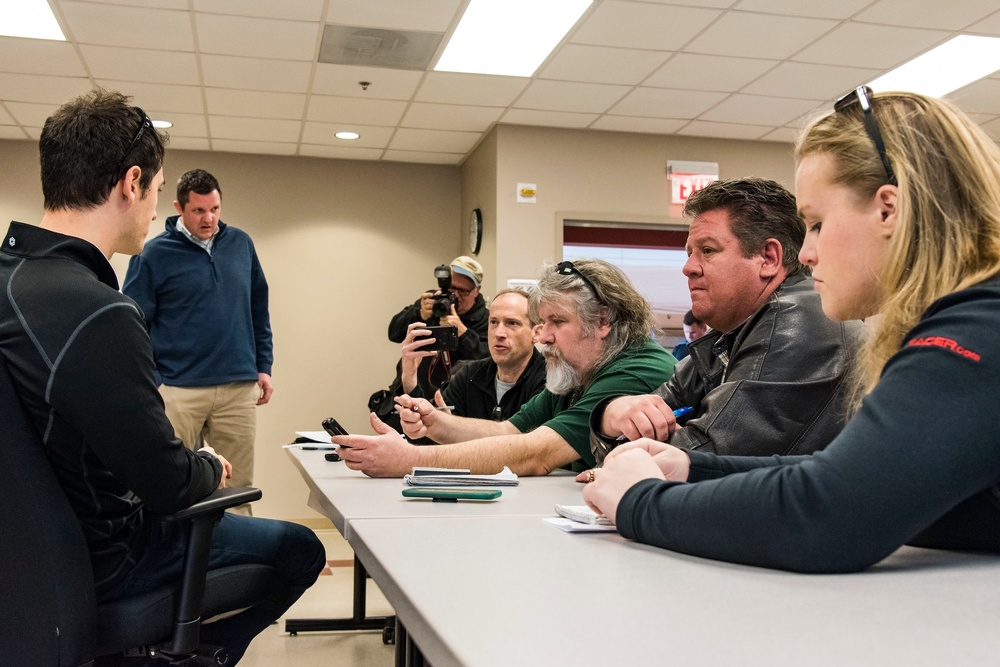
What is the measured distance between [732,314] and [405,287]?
5.08 m

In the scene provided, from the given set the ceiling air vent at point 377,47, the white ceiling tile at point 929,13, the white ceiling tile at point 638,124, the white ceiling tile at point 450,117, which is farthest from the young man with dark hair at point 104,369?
Result: the white ceiling tile at point 638,124

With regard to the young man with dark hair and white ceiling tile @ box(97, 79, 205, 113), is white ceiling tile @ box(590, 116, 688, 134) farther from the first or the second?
the young man with dark hair

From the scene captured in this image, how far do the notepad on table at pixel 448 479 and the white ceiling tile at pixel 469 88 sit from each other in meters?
3.46

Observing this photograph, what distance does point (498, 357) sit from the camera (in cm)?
335

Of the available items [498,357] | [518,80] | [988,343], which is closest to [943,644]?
[988,343]

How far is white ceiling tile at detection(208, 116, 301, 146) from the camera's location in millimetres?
5703

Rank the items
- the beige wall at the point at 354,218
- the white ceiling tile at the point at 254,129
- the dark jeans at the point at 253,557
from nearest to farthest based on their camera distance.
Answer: the dark jeans at the point at 253,557, the white ceiling tile at the point at 254,129, the beige wall at the point at 354,218

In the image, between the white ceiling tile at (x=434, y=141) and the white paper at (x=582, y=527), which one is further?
the white ceiling tile at (x=434, y=141)

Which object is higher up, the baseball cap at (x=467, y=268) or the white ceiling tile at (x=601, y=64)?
the white ceiling tile at (x=601, y=64)

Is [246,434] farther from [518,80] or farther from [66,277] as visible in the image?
[66,277]

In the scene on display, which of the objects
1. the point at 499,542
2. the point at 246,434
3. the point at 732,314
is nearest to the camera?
the point at 499,542

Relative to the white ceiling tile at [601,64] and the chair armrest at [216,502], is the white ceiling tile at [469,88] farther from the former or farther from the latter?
the chair armrest at [216,502]

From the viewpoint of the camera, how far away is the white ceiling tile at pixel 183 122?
218 inches

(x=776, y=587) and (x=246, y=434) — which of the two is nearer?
(x=776, y=587)
